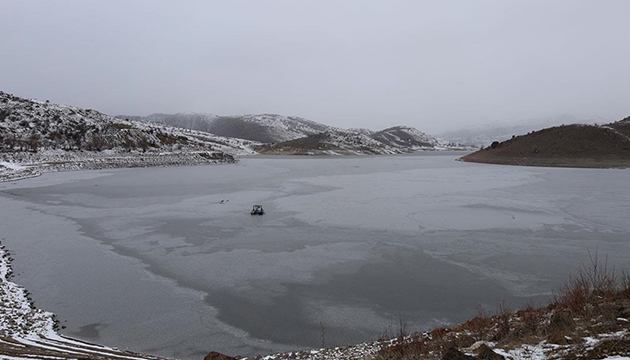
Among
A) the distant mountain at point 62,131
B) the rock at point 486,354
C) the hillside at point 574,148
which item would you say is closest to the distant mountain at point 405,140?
the hillside at point 574,148

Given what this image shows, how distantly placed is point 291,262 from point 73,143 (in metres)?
64.1

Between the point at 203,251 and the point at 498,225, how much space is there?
39.3ft

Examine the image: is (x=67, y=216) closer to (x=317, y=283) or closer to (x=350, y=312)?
(x=317, y=283)

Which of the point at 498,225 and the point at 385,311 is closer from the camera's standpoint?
the point at 385,311

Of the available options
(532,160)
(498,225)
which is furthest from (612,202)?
(532,160)

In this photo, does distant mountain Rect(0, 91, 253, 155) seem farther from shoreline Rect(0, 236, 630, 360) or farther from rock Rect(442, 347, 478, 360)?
rock Rect(442, 347, 478, 360)

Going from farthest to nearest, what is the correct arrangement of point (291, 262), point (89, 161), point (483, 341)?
1. point (89, 161)
2. point (291, 262)
3. point (483, 341)

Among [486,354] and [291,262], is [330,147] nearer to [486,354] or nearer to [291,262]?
[291,262]

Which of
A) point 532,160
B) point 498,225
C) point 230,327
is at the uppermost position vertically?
point 532,160

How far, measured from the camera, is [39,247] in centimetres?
1359

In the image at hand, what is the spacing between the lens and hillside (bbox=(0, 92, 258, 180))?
52553 mm

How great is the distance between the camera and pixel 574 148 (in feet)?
157

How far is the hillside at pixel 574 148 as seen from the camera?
44825mm

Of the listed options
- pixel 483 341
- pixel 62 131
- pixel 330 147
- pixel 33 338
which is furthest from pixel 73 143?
pixel 330 147
